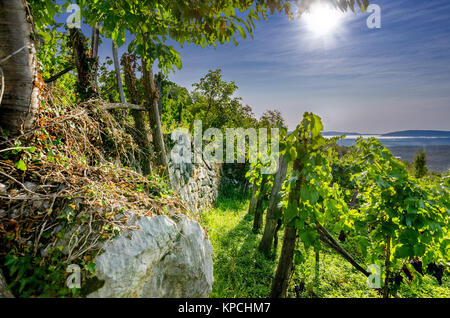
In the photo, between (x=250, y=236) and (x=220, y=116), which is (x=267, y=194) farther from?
(x=220, y=116)

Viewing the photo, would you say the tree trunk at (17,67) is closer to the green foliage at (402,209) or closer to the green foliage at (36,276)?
the green foliage at (36,276)

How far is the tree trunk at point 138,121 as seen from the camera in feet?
11.1

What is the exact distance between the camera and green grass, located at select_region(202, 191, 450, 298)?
3.13 metres

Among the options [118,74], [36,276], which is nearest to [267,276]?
[36,276]

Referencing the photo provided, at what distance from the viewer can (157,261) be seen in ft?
5.92

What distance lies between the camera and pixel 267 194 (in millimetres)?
5426

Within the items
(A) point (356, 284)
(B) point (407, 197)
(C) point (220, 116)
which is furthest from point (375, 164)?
(C) point (220, 116)

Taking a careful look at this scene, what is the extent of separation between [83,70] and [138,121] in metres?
→ 1.13

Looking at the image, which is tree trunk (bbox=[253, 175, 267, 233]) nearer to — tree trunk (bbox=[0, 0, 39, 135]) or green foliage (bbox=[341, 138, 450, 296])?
green foliage (bbox=[341, 138, 450, 296])

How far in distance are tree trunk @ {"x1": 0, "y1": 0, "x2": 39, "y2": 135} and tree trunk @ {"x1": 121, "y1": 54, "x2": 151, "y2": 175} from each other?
4.97ft

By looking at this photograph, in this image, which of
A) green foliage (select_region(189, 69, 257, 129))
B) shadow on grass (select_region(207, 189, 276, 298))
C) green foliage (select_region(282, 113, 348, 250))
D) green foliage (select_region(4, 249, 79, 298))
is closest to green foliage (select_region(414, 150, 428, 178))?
green foliage (select_region(189, 69, 257, 129))

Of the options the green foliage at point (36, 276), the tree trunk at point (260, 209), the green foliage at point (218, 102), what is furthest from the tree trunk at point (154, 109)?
the green foliage at point (218, 102)

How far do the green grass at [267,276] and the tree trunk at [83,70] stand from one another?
3.60 metres

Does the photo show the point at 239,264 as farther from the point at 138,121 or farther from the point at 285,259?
the point at 138,121
